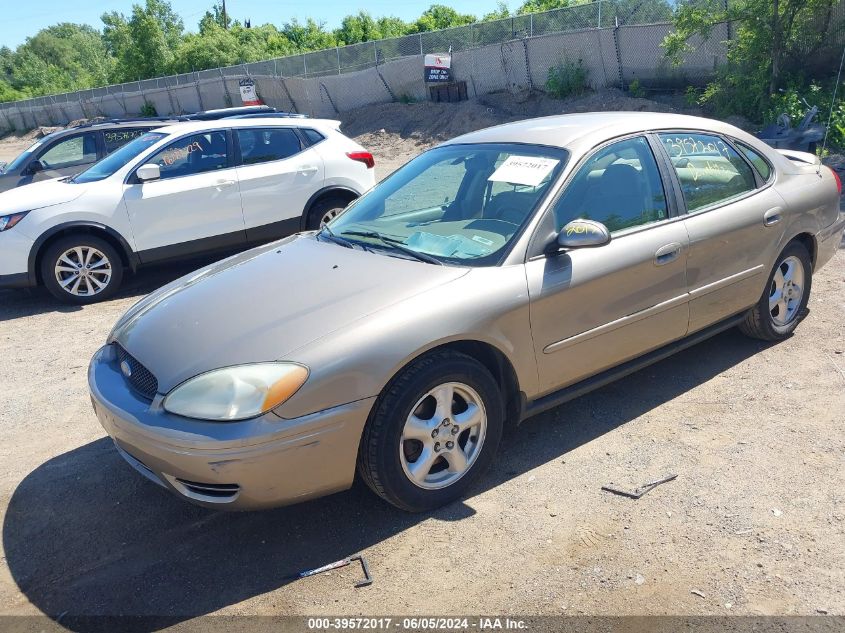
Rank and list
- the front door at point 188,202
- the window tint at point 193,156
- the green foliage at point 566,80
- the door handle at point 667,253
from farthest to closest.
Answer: the green foliage at point 566,80, the window tint at point 193,156, the front door at point 188,202, the door handle at point 667,253

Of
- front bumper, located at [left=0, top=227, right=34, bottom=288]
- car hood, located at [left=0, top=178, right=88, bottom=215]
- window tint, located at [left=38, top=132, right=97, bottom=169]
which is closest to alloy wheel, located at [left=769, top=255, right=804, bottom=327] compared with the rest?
car hood, located at [left=0, top=178, right=88, bottom=215]

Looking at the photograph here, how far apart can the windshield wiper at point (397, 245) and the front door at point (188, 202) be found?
160 inches

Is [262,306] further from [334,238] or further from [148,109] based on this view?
[148,109]

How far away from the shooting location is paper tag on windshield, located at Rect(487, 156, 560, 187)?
3.95 metres

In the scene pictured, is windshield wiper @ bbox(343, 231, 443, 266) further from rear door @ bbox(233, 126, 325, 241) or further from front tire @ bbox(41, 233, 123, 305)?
front tire @ bbox(41, 233, 123, 305)

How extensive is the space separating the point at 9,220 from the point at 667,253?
6217mm

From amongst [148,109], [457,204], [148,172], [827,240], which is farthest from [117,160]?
[148,109]

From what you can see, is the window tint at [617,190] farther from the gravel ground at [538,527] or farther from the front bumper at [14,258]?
the front bumper at [14,258]

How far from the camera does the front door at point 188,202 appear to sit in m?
7.64

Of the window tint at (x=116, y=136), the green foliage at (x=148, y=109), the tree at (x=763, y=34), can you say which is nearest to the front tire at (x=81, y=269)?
the window tint at (x=116, y=136)

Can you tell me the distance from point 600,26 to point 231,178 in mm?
14153

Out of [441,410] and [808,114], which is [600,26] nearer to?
[808,114]

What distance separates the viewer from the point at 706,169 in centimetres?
456

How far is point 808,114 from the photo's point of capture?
1203 cm
